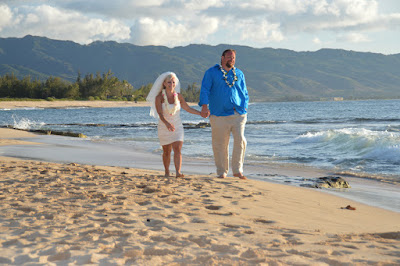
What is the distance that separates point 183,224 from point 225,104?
342cm

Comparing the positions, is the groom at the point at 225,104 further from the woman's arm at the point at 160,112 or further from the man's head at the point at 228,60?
the woman's arm at the point at 160,112

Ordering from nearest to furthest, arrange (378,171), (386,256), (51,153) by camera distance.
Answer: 1. (386,256)
2. (378,171)
3. (51,153)

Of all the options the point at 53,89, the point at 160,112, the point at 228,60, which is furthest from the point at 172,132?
the point at 53,89

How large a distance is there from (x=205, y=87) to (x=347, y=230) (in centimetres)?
369

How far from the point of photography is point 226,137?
7.70m

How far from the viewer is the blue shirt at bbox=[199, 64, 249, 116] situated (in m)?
7.44

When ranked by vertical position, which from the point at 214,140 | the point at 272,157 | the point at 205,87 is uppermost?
the point at 205,87

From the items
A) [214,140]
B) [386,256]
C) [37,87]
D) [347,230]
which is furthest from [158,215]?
[37,87]

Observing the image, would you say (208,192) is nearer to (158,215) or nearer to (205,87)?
(158,215)

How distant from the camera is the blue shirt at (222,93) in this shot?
24.4 feet

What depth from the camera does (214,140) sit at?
777 cm

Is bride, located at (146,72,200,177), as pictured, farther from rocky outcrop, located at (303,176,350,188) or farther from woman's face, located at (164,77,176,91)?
rocky outcrop, located at (303,176,350,188)

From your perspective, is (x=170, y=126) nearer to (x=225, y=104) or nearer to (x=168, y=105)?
(x=168, y=105)

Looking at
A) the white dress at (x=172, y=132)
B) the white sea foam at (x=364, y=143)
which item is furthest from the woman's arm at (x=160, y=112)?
the white sea foam at (x=364, y=143)
